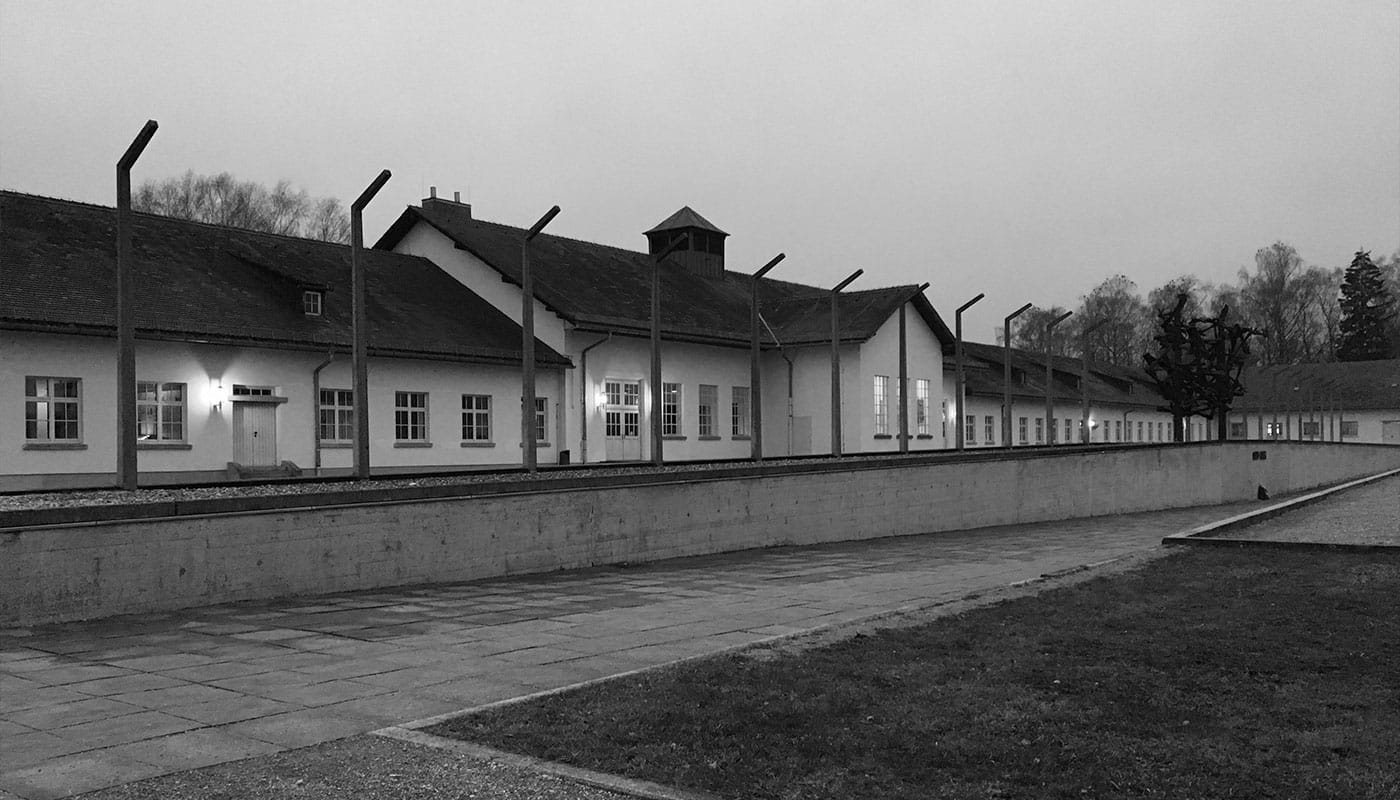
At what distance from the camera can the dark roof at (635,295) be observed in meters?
36.4

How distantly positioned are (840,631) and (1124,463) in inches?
960

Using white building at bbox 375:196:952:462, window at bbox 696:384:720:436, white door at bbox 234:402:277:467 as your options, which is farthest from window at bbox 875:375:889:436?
white door at bbox 234:402:277:467

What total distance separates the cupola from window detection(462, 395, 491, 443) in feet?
50.8

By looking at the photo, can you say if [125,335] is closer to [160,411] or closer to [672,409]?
[160,411]

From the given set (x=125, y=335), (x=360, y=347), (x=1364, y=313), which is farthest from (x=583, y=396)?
(x=1364, y=313)

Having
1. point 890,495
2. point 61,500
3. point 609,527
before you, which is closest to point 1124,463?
point 890,495

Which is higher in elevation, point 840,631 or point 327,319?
point 327,319

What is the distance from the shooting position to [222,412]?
26.8 m

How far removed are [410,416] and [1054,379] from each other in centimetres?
4470

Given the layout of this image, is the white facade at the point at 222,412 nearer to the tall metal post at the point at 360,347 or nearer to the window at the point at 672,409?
the window at the point at 672,409

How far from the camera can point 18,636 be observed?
10.4 metres

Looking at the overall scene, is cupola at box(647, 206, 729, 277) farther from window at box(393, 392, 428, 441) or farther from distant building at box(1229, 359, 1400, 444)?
distant building at box(1229, 359, 1400, 444)

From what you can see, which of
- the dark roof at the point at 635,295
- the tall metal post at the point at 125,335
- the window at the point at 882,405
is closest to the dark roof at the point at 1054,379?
Result: the window at the point at 882,405

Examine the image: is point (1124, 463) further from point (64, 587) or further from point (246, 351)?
Result: point (64, 587)
